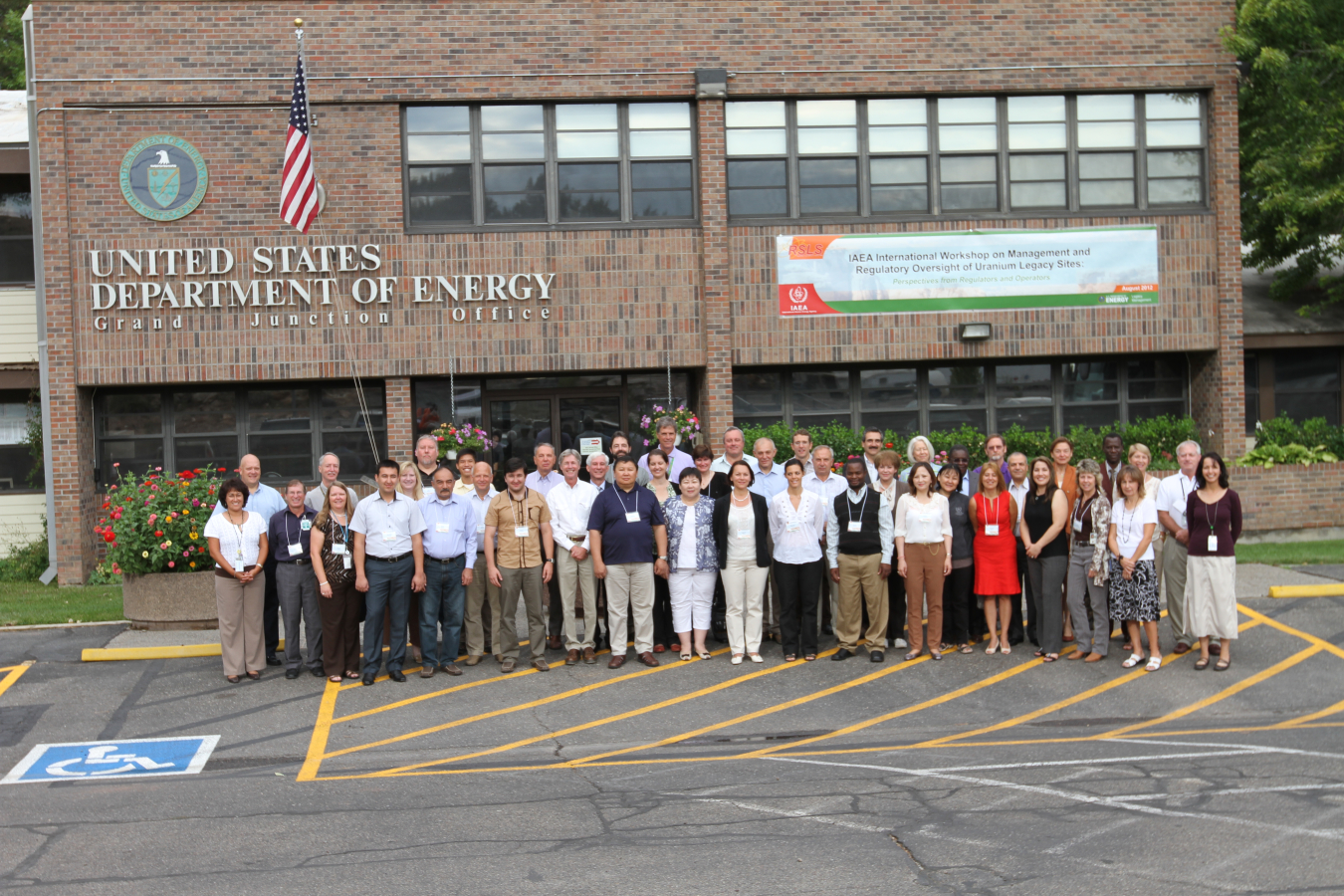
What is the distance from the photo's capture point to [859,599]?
10977 mm

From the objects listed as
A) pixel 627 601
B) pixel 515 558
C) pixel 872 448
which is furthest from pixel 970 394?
pixel 515 558

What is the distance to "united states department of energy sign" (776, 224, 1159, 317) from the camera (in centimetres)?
1677

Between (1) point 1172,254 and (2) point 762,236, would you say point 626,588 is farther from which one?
(1) point 1172,254

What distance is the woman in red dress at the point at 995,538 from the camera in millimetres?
10852

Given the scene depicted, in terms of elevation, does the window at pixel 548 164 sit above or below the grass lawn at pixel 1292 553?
above

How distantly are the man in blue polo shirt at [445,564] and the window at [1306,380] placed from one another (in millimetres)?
14092

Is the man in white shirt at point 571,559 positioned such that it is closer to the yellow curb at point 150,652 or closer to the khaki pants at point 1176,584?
the yellow curb at point 150,652

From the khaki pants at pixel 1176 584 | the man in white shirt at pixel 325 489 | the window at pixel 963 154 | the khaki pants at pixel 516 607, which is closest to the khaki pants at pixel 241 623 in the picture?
the man in white shirt at pixel 325 489

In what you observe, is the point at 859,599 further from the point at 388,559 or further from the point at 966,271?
the point at 966,271

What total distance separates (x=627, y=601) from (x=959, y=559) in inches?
118

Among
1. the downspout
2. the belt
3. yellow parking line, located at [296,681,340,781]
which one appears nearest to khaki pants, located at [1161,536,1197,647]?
the belt

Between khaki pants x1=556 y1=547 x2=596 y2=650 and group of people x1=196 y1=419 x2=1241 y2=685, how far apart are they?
0.06 feet

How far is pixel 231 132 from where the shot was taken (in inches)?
632

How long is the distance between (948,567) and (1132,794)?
153 inches
